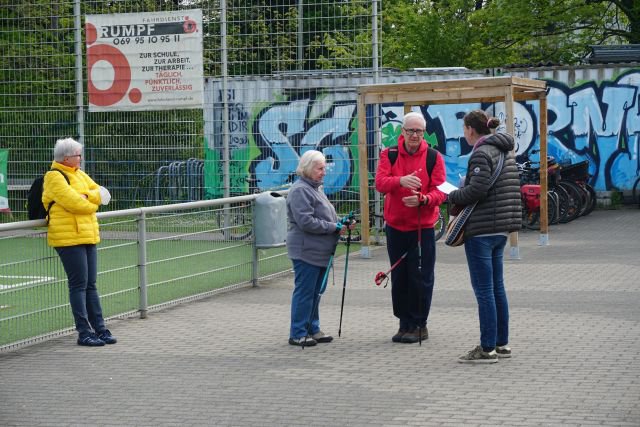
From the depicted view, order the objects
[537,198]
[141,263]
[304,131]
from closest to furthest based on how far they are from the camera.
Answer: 1. [141,263]
2. [304,131]
3. [537,198]

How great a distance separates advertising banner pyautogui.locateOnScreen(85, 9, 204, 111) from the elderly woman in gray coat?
8.24 metres

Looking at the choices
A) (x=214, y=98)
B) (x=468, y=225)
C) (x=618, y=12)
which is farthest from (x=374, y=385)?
(x=618, y=12)

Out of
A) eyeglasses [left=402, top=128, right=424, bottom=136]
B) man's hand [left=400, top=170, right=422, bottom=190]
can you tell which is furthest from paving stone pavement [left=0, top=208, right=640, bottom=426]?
eyeglasses [left=402, top=128, right=424, bottom=136]

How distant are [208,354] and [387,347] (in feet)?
4.64

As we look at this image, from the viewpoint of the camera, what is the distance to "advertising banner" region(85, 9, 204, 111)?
1738cm

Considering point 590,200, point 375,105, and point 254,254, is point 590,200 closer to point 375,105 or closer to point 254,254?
point 375,105

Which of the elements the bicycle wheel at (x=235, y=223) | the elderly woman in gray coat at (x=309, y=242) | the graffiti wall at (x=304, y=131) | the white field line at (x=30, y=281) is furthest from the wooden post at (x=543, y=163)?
the white field line at (x=30, y=281)

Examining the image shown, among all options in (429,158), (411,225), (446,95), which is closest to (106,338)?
(411,225)

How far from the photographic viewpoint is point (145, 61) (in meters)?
17.5

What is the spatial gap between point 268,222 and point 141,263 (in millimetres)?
2403

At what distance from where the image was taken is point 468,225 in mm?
8453

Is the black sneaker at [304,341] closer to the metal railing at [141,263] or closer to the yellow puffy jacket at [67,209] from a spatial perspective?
the yellow puffy jacket at [67,209]

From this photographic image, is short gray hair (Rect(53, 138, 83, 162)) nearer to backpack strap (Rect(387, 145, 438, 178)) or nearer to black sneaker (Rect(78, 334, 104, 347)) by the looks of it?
black sneaker (Rect(78, 334, 104, 347))

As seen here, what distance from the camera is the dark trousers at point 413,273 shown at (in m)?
9.40
